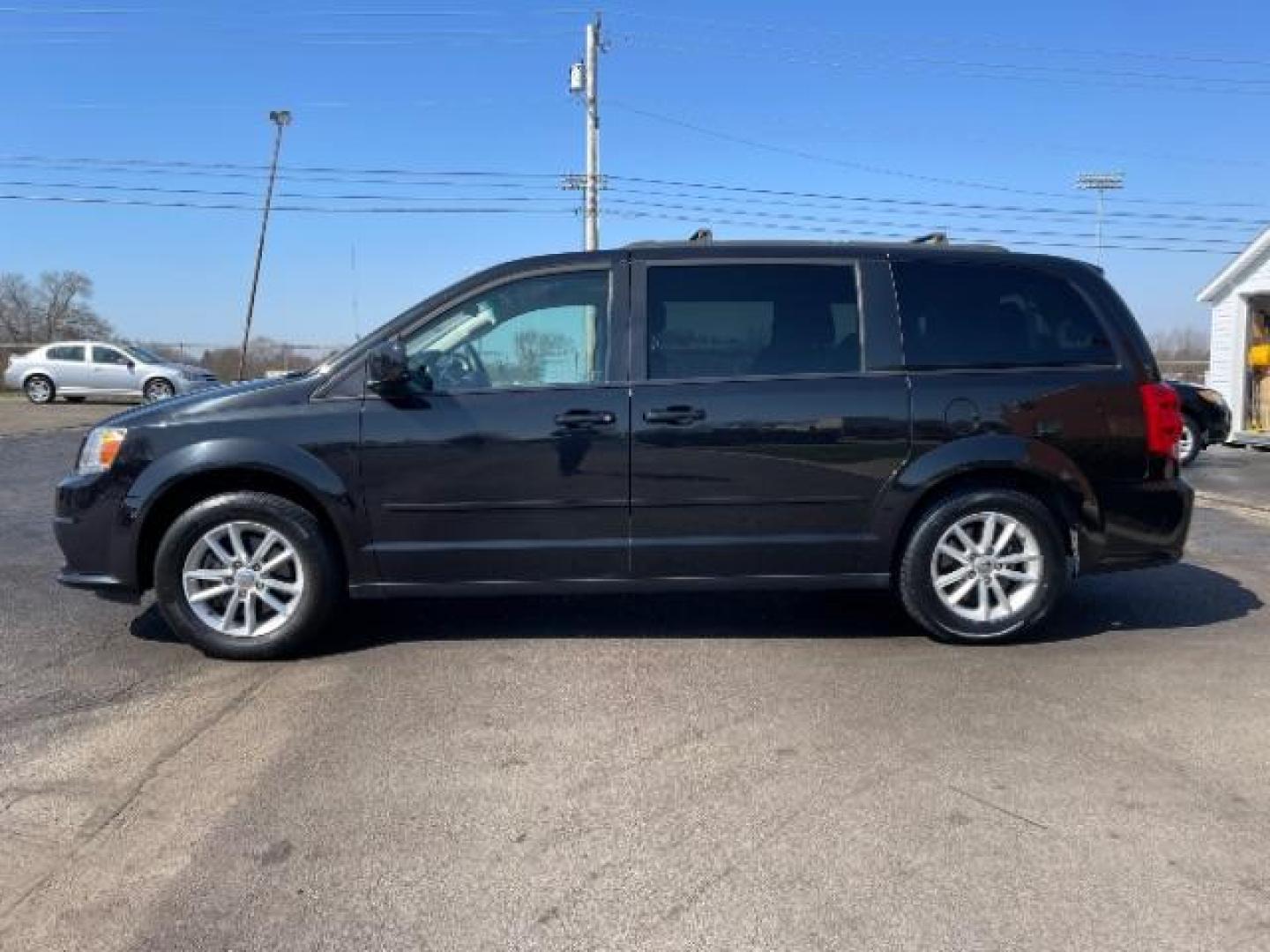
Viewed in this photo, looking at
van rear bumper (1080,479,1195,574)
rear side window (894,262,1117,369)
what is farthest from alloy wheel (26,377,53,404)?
van rear bumper (1080,479,1195,574)

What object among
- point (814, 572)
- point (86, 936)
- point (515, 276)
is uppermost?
point (515, 276)

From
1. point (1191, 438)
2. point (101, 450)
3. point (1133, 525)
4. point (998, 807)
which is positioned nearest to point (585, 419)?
point (101, 450)

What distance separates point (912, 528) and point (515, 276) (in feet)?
7.37

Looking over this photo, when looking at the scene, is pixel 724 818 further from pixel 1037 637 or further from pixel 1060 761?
pixel 1037 637

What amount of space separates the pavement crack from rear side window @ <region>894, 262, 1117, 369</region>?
7.31 feet

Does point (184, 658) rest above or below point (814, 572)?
below

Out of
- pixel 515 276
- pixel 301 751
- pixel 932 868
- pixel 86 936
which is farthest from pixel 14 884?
pixel 515 276

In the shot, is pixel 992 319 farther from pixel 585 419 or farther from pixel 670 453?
pixel 585 419

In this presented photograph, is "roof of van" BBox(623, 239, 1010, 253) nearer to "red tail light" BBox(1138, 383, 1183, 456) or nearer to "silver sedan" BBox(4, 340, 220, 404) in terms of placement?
"red tail light" BBox(1138, 383, 1183, 456)

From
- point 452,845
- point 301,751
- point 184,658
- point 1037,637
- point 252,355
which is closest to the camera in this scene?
point 452,845

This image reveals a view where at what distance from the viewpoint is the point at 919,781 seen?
3564 millimetres

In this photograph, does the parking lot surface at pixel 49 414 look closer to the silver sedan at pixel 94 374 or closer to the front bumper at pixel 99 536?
the silver sedan at pixel 94 374

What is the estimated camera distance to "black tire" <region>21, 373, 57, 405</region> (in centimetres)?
2709

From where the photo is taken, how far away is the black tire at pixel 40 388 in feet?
88.9
